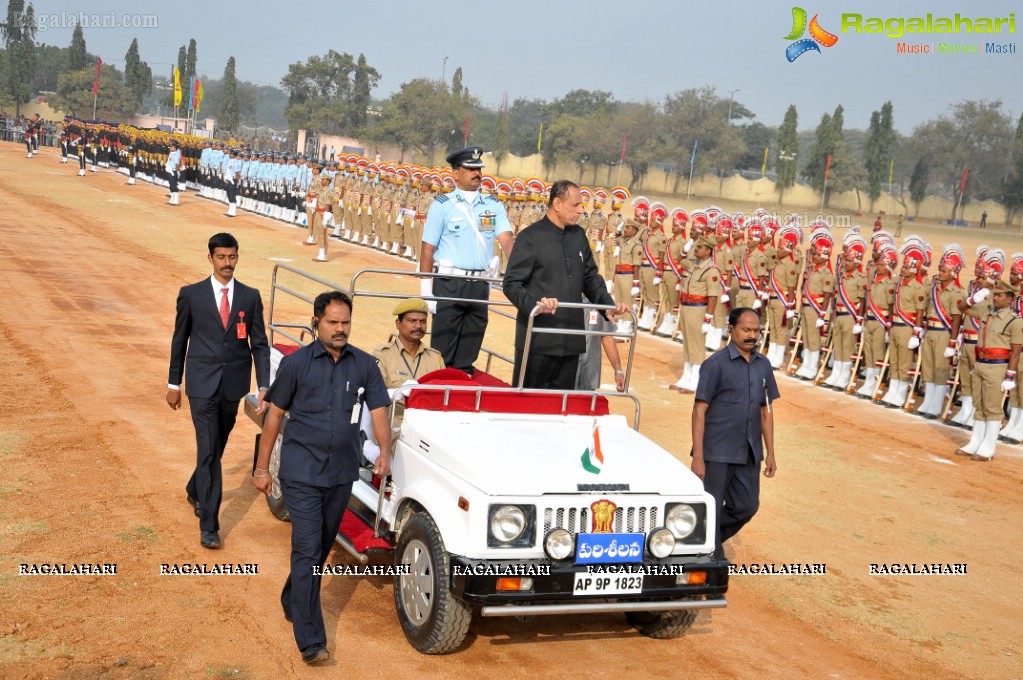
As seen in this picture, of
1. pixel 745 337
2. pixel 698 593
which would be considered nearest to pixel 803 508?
pixel 745 337

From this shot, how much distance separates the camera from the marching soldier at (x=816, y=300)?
16.0 m

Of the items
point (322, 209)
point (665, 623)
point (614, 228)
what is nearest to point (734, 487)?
point (665, 623)

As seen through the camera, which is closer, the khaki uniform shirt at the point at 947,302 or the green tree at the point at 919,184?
the khaki uniform shirt at the point at 947,302

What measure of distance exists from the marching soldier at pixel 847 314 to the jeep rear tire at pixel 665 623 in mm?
10321

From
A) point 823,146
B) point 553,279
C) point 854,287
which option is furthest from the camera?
point 823,146

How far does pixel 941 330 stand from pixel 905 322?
59cm

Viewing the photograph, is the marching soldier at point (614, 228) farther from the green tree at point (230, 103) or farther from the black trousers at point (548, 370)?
the green tree at point (230, 103)

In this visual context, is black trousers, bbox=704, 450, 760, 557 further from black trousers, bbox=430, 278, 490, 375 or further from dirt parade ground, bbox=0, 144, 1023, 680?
black trousers, bbox=430, 278, 490, 375

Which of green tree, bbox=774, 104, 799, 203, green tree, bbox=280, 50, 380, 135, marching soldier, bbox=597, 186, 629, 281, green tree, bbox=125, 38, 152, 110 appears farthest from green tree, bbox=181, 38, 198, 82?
marching soldier, bbox=597, 186, 629, 281

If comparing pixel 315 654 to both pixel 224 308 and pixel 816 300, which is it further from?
pixel 816 300

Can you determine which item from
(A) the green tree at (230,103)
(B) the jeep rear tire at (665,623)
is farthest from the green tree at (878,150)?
(A) the green tree at (230,103)

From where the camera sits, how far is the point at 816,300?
52.9ft

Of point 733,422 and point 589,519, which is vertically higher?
point 733,422

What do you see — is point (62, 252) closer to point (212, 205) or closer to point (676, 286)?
point (676, 286)
